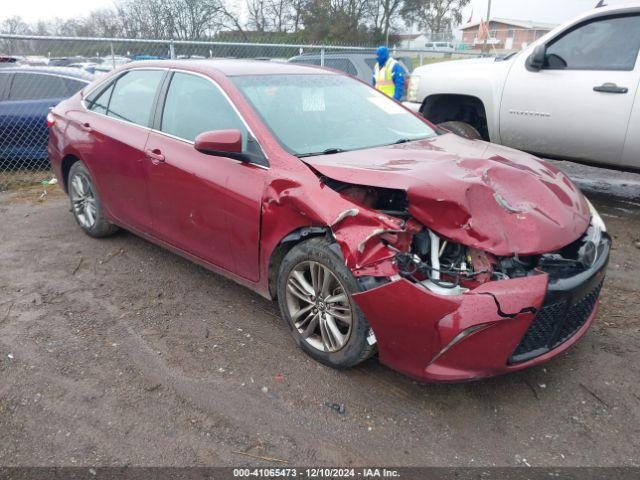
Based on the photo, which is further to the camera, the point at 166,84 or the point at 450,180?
the point at 166,84

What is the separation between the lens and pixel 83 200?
195 inches

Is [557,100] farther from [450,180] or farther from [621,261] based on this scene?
[450,180]

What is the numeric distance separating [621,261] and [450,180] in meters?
2.51

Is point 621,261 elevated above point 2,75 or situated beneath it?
situated beneath

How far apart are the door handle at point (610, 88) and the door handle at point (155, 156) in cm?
409

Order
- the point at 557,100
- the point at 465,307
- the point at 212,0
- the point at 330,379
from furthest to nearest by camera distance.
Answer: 1. the point at 212,0
2. the point at 557,100
3. the point at 330,379
4. the point at 465,307

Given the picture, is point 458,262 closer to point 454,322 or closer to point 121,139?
point 454,322

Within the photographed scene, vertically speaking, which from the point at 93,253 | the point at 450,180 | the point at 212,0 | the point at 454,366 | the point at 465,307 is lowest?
the point at 93,253

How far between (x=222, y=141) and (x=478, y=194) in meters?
1.48

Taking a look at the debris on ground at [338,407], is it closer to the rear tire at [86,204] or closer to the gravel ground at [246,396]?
the gravel ground at [246,396]

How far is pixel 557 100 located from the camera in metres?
5.29

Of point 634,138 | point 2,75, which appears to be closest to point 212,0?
point 2,75

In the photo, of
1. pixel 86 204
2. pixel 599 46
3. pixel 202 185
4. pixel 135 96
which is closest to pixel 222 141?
pixel 202 185

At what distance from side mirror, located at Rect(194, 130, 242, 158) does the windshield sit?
10.0 inches
